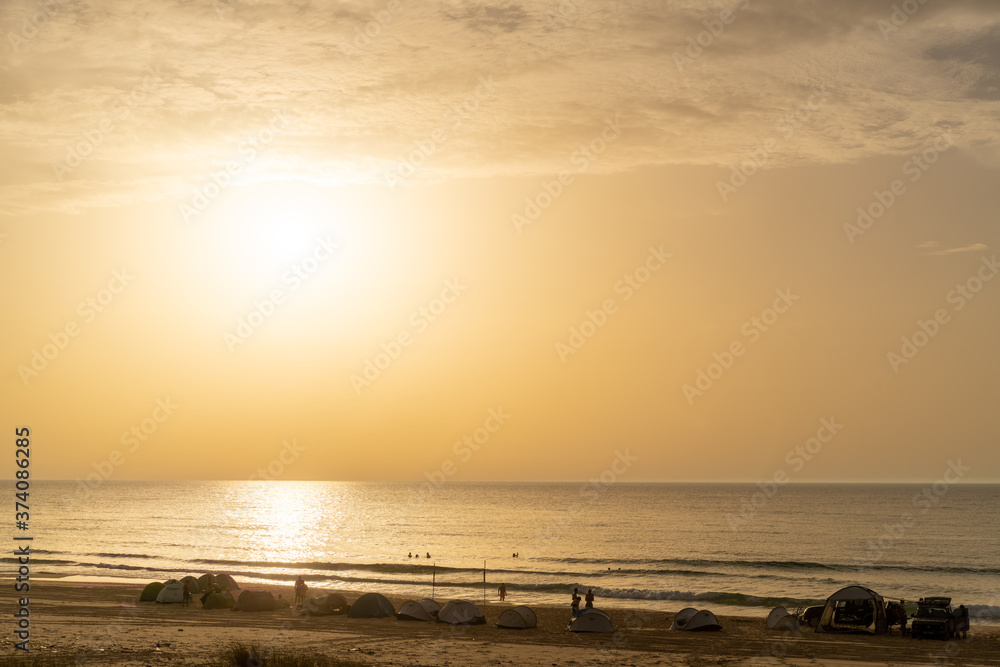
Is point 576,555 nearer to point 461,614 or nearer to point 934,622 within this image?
point 461,614

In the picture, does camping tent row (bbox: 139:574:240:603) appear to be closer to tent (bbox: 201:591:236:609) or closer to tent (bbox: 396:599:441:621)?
tent (bbox: 201:591:236:609)

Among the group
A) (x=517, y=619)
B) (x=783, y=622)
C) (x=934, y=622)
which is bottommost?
(x=783, y=622)

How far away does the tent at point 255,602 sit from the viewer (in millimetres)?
40678

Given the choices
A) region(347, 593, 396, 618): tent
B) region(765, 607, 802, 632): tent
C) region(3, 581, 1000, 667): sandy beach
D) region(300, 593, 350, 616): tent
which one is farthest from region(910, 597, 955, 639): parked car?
region(300, 593, 350, 616): tent

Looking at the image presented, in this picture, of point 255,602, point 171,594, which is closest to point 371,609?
point 255,602

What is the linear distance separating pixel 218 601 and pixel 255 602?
200 cm

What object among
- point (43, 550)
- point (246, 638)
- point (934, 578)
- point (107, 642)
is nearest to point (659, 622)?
point (246, 638)

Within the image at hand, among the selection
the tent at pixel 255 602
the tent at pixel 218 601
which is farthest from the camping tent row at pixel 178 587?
the tent at pixel 255 602

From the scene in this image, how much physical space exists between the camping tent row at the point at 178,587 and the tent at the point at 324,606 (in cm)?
756

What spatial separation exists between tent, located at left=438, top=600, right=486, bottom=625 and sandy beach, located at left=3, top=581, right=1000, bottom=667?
→ 0.46m

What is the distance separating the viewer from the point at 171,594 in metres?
43.1

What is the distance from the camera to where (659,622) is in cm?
3966

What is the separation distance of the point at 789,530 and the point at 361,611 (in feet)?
305

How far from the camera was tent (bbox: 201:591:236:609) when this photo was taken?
135ft
